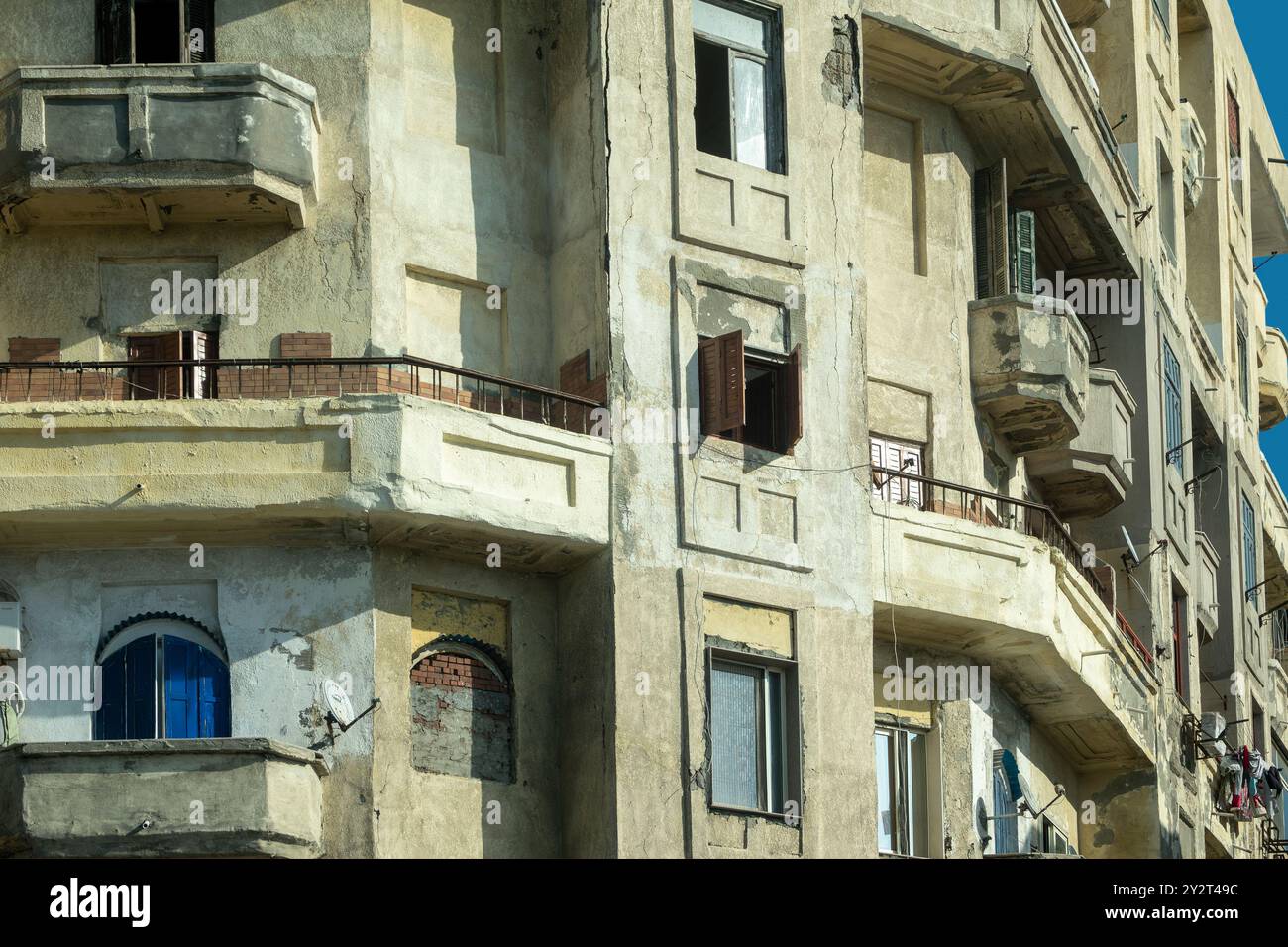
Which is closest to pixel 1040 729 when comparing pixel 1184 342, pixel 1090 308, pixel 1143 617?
pixel 1143 617

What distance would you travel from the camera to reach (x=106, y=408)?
930 inches

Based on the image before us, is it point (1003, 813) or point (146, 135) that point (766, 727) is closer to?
point (1003, 813)

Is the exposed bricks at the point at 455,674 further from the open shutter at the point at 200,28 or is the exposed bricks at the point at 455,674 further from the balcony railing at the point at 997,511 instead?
the open shutter at the point at 200,28

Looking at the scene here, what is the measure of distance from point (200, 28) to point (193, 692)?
260 inches

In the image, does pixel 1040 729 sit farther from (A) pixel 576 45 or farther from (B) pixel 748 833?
(A) pixel 576 45

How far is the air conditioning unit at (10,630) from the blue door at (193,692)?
4.18 ft

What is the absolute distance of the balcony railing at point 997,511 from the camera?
28.1 metres

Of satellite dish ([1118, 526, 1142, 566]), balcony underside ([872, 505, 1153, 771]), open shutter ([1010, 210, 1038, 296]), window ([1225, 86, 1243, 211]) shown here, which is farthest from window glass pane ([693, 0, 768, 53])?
window ([1225, 86, 1243, 211])

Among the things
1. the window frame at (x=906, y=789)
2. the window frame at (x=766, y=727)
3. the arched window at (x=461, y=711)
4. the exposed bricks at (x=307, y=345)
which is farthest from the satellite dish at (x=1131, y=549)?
the exposed bricks at (x=307, y=345)

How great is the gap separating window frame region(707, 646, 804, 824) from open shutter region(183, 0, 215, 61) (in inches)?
295

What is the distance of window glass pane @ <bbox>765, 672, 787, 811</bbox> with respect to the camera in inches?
979

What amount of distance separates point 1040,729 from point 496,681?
8.17 metres

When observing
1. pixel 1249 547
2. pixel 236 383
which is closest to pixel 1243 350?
pixel 1249 547

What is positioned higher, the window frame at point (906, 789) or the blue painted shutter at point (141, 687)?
the blue painted shutter at point (141, 687)
